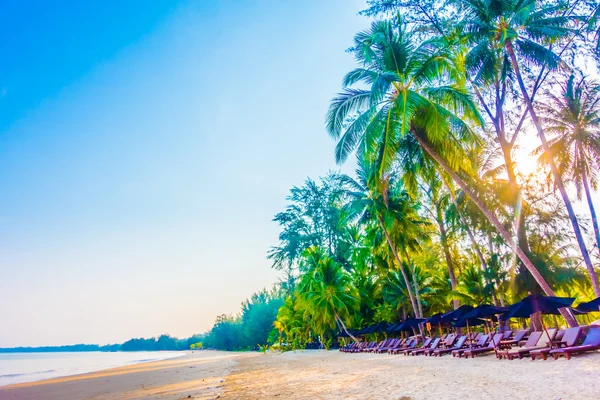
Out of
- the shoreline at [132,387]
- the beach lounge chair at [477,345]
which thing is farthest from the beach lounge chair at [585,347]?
the shoreline at [132,387]

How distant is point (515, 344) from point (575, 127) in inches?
382

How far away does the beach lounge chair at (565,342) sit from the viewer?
10.1 m

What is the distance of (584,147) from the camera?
16.9 metres

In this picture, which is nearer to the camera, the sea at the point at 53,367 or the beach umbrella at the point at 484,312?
the beach umbrella at the point at 484,312

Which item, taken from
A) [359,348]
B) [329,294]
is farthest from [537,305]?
[329,294]

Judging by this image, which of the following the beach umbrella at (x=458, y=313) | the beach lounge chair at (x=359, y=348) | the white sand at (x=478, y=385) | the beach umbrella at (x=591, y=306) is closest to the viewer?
the white sand at (x=478, y=385)

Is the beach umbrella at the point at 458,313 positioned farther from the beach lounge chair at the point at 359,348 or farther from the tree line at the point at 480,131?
the beach lounge chair at the point at 359,348

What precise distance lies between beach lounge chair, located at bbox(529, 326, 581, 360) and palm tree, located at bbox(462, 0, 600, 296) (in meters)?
3.68

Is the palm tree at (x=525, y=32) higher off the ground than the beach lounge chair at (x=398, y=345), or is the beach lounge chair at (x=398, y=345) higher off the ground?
the palm tree at (x=525, y=32)

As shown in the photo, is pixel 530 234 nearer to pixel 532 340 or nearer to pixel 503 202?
pixel 503 202

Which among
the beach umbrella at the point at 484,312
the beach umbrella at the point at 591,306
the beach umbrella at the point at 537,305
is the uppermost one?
the beach umbrella at the point at 537,305

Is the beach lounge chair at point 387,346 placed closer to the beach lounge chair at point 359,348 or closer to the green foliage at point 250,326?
the beach lounge chair at point 359,348

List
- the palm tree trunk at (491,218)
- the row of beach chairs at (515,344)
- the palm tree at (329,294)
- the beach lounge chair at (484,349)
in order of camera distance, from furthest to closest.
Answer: the palm tree at (329,294) → the palm tree trunk at (491,218) → the beach lounge chair at (484,349) → the row of beach chairs at (515,344)

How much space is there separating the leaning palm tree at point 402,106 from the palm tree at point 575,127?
5058 mm
